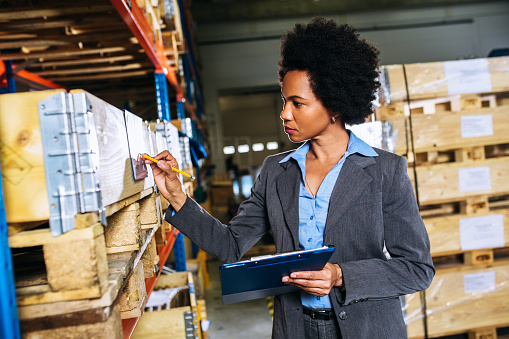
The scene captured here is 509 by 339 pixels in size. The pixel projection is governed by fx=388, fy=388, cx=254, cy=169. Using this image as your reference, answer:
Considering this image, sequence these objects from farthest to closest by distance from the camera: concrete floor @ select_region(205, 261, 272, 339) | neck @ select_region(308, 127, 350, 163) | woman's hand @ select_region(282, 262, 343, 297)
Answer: concrete floor @ select_region(205, 261, 272, 339) < neck @ select_region(308, 127, 350, 163) < woman's hand @ select_region(282, 262, 343, 297)

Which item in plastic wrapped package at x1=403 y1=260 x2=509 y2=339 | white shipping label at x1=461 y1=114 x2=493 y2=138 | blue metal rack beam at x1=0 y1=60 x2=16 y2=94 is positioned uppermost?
blue metal rack beam at x1=0 y1=60 x2=16 y2=94

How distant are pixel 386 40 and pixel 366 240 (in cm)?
1457

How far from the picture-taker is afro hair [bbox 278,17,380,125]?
1966 millimetres

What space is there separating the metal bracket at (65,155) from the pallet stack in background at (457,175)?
308 centimetres

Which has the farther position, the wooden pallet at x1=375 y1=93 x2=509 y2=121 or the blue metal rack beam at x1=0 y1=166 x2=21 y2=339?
the wooden pallet at x1=375 y1=93 x2=509 y2=121

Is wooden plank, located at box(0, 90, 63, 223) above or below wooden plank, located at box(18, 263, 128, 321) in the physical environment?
above

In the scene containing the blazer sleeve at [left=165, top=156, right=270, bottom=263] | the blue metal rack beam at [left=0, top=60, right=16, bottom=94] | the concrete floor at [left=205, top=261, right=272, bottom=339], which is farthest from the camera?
the concrete floor at [left=205, top=261, right=272, bottom=339]

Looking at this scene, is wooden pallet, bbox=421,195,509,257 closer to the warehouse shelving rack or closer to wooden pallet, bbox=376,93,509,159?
wooden pallet, bbox=376,93,509,159

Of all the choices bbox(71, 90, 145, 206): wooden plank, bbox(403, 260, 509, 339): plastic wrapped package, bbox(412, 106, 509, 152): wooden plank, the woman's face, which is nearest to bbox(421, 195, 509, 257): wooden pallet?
bbox(403, 260, 509, 339): plastic wrapped package

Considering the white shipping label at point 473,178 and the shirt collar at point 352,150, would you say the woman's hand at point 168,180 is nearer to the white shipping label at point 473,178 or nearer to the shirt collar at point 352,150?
the shirt collar at point 352,150

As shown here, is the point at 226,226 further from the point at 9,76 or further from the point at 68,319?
the point at 9,76

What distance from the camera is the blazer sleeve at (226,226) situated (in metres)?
1.88

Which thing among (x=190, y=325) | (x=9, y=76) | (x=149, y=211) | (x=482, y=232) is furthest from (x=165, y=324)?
(x=482, y=232)

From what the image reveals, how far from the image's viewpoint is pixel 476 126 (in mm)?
3570
